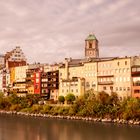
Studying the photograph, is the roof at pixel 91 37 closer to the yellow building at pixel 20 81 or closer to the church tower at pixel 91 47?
the church tower at pixel 91 47

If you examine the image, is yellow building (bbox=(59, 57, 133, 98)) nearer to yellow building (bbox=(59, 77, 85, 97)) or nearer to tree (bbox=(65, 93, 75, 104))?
yellow building (bbox=(59, 77, 85, 97))

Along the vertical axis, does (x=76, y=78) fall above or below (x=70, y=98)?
above

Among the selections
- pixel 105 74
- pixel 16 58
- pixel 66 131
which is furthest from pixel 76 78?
pixel 16 58

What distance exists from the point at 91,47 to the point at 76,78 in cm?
4391

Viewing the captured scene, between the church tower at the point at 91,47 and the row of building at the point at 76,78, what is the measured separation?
26.7 m

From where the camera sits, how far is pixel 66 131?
2335 inches

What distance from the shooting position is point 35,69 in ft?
352

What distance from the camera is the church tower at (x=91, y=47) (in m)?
132

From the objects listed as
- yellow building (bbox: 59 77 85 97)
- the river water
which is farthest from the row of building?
the river water

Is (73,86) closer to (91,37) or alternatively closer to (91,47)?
(91,47)

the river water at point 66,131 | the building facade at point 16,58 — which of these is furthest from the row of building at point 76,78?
the river water at point 66,131

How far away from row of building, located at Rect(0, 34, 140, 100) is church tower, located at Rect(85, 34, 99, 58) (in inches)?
1053

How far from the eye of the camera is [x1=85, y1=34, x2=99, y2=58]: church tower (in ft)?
434

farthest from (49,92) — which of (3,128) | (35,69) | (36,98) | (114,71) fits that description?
(3,128)
